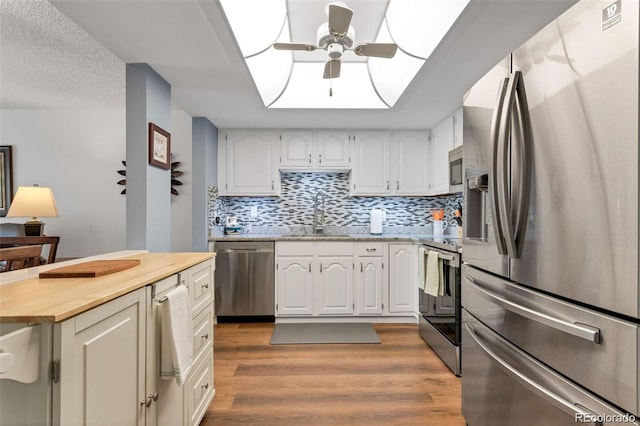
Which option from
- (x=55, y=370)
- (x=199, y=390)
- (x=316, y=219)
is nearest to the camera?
(x=55, y=370)

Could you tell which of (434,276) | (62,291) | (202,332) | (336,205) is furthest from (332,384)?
(336,205)

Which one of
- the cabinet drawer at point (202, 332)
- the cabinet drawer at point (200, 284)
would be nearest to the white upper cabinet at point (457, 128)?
the cabinet drawer at point (200, 284)

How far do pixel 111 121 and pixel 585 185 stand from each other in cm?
463

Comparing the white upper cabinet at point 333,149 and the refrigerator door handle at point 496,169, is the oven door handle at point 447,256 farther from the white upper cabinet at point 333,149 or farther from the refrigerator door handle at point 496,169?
the white upper cabinet at point 333,149

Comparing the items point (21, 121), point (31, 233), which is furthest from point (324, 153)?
point (21, 121)

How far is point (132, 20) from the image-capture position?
1714 millimetres

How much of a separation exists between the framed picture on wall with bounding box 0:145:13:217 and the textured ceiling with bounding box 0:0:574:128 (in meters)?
0.57

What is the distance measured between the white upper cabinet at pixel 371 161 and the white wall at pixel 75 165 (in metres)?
2.92

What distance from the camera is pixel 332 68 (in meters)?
2.18

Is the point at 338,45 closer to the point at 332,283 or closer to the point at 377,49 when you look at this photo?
the point at 377,49

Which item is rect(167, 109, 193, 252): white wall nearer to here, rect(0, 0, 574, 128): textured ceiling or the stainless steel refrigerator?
rect(0, 0, 574, 128): textured ceiling

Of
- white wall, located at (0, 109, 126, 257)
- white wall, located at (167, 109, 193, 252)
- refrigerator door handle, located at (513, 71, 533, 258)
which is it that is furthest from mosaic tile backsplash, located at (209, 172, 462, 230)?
refrigerator door handle, located at (513, 71, 533, 258)

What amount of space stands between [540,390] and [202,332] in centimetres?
155

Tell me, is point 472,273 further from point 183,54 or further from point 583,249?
point 183,54
